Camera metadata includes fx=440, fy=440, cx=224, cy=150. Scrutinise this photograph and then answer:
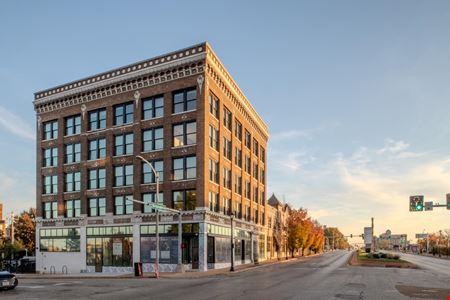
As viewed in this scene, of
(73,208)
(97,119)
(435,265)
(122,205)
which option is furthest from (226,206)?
(435,265)

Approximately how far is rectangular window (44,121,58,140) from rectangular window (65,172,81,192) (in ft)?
18.7

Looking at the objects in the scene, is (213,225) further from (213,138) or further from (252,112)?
(252,112)

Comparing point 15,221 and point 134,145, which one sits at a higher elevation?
point 134,145

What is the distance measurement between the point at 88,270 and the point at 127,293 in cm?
3015

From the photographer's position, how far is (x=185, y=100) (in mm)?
44875

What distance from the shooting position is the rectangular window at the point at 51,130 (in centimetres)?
5503

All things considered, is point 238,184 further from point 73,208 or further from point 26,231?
point 26,231

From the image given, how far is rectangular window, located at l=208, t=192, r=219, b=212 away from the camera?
4460 cm

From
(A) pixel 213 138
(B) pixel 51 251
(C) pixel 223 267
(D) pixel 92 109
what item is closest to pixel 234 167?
(A) pixel 213 138

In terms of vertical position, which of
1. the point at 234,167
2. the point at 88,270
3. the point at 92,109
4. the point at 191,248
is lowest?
the point at 88,270

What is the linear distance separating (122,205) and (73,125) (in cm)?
1276

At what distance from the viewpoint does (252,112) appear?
63469 millimetres

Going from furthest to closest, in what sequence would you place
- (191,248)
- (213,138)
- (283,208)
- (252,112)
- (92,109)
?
(283,208)
(252,112)
(92,109)
(213,138)
(191,248)

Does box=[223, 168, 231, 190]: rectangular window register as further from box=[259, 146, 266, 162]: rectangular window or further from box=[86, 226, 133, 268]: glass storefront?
box=[259, 146, 266, 162]: rectangular window
